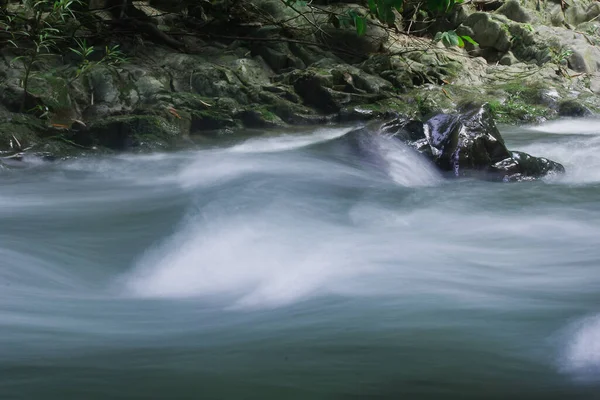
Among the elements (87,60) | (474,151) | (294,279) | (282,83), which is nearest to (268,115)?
(282,83)

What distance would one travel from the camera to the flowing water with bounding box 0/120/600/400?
196 centimetres

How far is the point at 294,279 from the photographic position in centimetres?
314

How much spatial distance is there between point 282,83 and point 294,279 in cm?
480

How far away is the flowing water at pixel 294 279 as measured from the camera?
196cm

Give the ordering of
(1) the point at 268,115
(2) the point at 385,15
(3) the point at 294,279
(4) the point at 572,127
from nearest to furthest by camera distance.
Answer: (3) the point at 294,279
(2) the point at 385,15
(1) the point at 268,115
(4) the point at 572,127

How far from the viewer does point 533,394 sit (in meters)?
1.85

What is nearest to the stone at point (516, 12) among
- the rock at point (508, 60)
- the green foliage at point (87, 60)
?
the rock at point (508, 60)

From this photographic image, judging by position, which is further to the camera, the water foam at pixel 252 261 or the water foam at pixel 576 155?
the water foam at pixel 576 155

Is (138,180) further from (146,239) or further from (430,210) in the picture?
(430,210)

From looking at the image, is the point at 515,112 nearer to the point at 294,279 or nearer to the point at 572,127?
the point at 572,127

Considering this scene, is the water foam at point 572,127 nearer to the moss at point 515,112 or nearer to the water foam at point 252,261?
the moss at point 515,112

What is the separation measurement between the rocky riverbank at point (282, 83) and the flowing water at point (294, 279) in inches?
22.0

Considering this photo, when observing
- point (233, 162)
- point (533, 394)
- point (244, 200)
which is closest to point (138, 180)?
point (233, 162)

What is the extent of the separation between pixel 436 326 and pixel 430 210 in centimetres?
213
